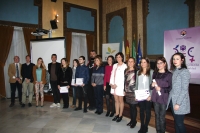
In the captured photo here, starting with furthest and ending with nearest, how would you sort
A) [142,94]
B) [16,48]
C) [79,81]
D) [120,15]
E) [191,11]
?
[120,15], [16,48], [191,11], [79,81], [142,94]

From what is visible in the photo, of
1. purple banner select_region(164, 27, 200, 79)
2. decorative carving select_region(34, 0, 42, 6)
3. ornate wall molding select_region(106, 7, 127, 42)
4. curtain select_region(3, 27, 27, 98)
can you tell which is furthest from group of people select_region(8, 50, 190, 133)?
ornate wall molding select_region(106, 7, 127, 42)

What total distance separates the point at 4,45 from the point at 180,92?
5.44m

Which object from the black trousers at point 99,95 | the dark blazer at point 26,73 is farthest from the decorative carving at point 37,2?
the black trousers at point 99,95

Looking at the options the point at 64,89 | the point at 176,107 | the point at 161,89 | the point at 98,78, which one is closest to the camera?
Result: the point at 176,107

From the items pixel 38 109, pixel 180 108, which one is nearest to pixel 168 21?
pixel 180 108

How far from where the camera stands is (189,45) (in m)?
3.78

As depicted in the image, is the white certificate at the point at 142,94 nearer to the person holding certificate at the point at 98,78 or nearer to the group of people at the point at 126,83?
the group of people at the point at 126,83

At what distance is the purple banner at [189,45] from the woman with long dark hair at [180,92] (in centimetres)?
198

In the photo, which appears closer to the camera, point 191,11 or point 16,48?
point 191,11

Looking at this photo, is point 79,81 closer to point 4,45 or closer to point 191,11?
point 4,45

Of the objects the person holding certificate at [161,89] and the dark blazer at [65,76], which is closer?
the person holding certificate at [161,89]

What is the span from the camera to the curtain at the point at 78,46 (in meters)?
6.95

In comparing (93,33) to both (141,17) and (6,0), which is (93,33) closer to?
(141,17)

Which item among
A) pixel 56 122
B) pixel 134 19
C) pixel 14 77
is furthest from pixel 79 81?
pixel 134 19
